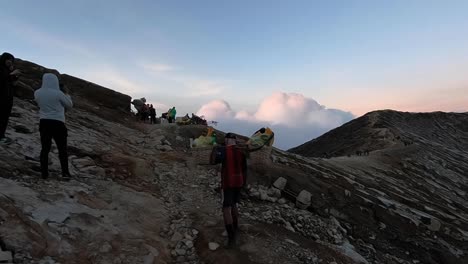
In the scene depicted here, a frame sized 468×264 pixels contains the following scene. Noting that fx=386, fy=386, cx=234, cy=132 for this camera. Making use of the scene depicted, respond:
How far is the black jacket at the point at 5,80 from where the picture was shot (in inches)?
337

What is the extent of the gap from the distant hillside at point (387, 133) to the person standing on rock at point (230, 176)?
106 ft

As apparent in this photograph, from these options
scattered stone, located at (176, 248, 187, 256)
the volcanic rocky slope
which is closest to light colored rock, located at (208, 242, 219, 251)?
the volcanic rocky slope

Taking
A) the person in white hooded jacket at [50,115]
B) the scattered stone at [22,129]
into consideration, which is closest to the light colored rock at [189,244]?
the person in white hooded jacket at [50,115]

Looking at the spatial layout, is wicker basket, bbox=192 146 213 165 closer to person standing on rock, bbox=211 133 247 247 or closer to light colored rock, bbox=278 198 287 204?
light colored rock, bbox=278 198 287 204

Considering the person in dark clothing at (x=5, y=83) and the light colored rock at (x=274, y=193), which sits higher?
the person in dark clothing at (x=5, y=83)

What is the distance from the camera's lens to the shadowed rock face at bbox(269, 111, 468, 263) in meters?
12.0

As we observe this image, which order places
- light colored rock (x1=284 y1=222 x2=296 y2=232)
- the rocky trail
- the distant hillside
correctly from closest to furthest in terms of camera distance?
the rocky trail, light colored rock (x1=284 y1=222 x2=296 y2=232), the distant hillside

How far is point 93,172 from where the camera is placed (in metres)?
9.62

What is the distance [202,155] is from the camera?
12.7 meters

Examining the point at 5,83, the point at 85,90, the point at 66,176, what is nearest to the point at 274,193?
the point at 66,176

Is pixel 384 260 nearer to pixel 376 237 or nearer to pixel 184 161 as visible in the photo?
pixel 376 237

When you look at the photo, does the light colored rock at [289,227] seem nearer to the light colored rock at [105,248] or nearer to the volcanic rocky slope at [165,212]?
the volcanic rocky slope at [165,212]

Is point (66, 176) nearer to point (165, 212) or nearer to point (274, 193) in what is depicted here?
point (165, 212)

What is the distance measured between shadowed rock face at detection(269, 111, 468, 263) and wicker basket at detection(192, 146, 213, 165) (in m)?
2.20
